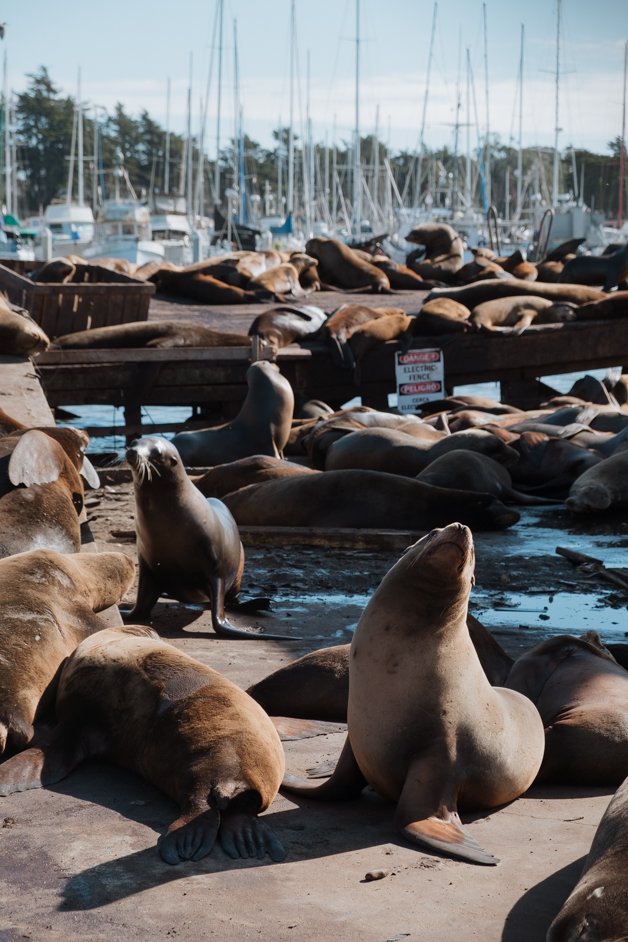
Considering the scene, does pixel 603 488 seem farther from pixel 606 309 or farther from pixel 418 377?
pixel 606 309

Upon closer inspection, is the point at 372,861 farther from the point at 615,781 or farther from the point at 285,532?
the point at 285,532

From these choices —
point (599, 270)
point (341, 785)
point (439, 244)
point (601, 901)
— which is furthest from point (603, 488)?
point (439, 244)

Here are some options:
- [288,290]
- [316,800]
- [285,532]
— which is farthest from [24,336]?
[288,290]

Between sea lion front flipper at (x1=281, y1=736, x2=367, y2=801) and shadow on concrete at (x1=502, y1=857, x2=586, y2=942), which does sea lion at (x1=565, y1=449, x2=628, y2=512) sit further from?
shadow on concrete at (x1=502, y1=857, x2=586, y2=942)

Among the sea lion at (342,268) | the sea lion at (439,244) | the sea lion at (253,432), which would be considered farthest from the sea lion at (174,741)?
the sea lion at (439,244)

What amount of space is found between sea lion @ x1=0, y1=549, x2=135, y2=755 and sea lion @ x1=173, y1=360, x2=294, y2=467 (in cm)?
568

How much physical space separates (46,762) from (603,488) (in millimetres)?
5773

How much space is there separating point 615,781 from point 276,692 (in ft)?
3.97

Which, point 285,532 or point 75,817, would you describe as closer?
point 75,817

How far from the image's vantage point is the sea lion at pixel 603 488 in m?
8.53

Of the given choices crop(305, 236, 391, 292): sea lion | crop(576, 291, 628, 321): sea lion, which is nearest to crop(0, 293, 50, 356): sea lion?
crop(576, 291, 628, 321): sea lion

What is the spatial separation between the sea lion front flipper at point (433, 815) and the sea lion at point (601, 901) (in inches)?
18.7

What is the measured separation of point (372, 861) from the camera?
9.73 feet

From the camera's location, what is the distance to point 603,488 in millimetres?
8594
